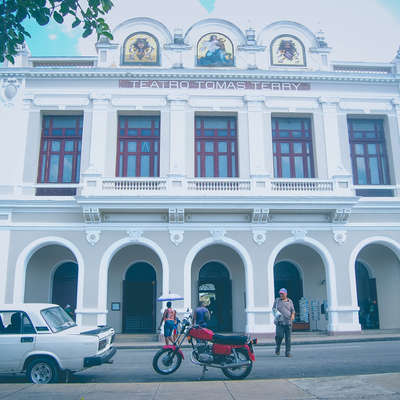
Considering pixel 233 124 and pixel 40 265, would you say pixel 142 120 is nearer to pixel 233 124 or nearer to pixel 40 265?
pixel 233 124

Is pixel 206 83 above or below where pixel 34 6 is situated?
above

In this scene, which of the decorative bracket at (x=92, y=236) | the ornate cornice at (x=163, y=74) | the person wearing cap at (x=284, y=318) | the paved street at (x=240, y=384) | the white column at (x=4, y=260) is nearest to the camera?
the paved street at (x=240, y=384)

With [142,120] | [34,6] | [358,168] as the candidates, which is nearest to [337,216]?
[358,168]

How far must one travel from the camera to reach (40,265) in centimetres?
1986

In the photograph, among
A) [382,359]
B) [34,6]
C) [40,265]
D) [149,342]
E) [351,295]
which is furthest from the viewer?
[40,265]

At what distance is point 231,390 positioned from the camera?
729 cm

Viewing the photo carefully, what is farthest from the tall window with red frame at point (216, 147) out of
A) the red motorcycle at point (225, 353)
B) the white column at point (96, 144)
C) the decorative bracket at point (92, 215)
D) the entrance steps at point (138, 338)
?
the red motorcycle at point (225, 353)

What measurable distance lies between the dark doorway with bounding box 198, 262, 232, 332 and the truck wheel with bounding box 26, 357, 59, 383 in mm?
12109

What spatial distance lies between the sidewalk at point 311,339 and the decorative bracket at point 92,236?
3909 mm

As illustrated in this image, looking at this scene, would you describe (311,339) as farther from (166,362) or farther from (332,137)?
(166,362)

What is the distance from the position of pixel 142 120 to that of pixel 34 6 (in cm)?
1375

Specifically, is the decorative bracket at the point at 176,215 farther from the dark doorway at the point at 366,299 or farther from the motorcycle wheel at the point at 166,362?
the motorcycle wheel at the point at 166,362

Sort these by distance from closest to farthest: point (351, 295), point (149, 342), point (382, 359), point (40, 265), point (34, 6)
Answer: point (34, 6) < point (382, 359) < point (149, 342) < point (351, 295) < point (40, 265)

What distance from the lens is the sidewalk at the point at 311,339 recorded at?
1600 cm
